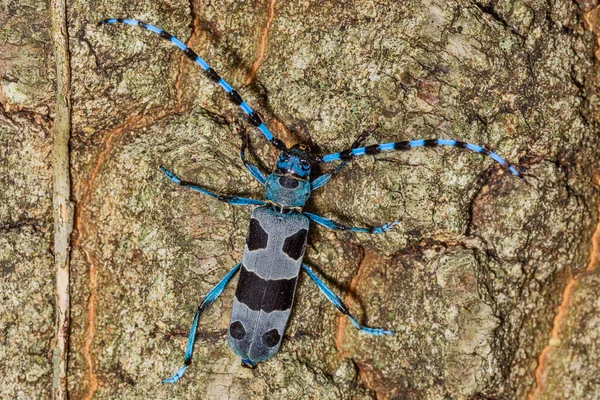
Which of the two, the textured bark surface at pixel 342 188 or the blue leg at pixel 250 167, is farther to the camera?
the blue leg at pixel 250 167

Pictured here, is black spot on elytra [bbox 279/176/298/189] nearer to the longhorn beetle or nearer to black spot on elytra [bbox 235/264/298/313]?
the longhorn beetle

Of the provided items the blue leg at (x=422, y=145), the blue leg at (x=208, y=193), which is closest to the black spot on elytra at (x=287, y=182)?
the blue leg at (x=208, y=193)

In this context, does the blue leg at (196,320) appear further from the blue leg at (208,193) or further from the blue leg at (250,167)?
the blue leg at (250,167)

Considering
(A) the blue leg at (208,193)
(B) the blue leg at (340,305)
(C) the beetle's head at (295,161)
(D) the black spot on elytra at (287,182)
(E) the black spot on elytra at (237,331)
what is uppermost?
(C) the beetle's head at (295,161)

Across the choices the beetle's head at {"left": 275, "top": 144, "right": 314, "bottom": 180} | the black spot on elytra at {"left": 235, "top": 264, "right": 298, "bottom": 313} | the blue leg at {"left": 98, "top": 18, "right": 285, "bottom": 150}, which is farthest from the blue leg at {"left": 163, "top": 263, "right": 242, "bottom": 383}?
the blue leg at {"left": 98, "top": 18, "right": 285, "bottom": 150}

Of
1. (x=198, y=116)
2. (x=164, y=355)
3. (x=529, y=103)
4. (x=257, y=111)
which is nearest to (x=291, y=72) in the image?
(x=257, y=111)

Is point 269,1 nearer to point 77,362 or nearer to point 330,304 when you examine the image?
point 330,304

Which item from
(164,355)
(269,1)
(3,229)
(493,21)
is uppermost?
(493,21)

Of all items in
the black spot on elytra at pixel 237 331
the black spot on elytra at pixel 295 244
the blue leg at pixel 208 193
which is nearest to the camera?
the blue leg at pixel 208 193
